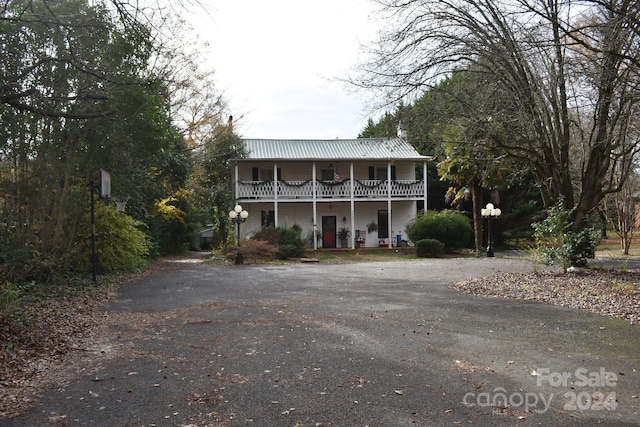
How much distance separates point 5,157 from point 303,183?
20297 millimetres

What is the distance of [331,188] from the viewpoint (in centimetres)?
3173

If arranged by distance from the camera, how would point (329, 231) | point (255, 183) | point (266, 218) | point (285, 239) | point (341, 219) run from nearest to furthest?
1. point (285, 239)
2. point (255, 183)
3. point (266, 218)
4. point (329, 231)
5. point (341, 219)

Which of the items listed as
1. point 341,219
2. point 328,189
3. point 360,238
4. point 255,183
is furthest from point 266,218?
point 360,238

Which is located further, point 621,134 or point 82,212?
point 82,212

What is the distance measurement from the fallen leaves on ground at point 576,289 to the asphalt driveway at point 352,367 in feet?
2.39

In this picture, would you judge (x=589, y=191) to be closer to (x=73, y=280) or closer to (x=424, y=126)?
(x=424, y=126)

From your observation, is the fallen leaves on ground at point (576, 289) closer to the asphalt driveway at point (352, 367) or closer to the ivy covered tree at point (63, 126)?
the asphalt driveway at point (352, 367)

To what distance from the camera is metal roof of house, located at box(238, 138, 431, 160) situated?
104 ft

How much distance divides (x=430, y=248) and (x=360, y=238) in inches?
251

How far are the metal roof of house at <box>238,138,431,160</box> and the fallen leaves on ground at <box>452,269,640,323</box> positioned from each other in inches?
696

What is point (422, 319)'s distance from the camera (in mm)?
8484

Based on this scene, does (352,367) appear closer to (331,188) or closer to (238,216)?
(238,216)

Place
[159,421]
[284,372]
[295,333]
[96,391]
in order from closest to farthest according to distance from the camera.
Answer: [159,421] < [96,391] < [284,372] < [295,333]

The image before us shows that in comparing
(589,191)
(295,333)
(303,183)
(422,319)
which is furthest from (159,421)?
(303,183)
